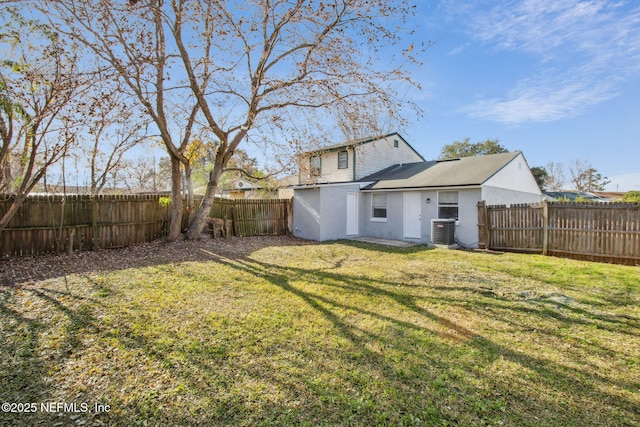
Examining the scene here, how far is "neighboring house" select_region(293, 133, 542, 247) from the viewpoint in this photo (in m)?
11.4

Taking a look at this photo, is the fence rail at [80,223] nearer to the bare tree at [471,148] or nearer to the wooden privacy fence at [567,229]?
the wooden privacy fence at [567,229]

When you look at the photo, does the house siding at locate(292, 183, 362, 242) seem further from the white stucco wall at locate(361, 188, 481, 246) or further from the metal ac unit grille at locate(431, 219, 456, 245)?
the metal ac unit grille at locate(431, 219, 456, 245)

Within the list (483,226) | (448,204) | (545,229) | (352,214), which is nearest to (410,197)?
(448,204)

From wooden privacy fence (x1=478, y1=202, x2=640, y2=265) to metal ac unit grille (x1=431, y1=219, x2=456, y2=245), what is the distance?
918mm

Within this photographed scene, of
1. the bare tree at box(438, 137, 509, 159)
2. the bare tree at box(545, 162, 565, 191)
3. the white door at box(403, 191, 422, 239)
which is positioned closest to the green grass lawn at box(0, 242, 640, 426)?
the white door at box(403, 191, 422, 239)

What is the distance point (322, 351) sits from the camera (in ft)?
11.0

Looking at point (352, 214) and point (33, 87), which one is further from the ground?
point (33, 87)

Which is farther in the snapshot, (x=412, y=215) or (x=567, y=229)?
(x=412, y=215)

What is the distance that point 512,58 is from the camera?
450 inches

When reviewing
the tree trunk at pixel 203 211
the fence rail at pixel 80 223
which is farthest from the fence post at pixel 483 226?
the fence rail at pixel 80 223

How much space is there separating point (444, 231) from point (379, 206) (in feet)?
11.5

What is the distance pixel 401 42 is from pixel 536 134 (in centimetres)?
2273

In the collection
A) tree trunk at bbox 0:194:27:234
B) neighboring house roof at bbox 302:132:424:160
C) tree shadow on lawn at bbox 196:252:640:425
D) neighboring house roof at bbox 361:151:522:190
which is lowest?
tree shadow on lawn at bbox 196:252:640:425

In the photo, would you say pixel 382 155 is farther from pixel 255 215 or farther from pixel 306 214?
pixel 255 215
